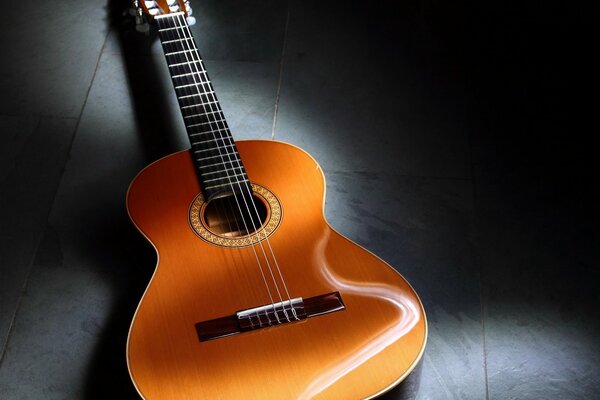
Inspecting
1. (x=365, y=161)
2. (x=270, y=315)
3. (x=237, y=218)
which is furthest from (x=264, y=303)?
(x=365, y=161)

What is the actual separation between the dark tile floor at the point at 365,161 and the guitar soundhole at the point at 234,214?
0.15 m

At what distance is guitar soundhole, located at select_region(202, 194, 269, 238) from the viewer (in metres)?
1.48

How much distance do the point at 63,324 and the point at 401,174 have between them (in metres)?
0.90

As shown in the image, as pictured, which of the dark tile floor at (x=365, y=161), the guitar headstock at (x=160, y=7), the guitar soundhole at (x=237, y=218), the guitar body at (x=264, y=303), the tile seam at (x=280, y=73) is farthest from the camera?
the tile seam at (x=280, y=73)

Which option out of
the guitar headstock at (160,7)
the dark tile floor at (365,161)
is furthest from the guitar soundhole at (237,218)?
the guitar headstock at (160,7)

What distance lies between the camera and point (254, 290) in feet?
4.40

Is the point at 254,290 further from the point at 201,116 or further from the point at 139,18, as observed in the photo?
the point at 139,18

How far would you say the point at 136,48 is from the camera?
206cm

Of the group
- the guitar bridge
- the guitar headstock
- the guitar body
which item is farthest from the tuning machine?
the guitar bridge

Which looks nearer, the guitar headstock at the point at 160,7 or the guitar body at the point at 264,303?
the guitar body at the point at 264,303

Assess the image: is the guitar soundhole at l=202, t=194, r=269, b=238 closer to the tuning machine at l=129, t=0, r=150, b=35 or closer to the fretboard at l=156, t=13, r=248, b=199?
the fretboard at l=156, t=13, r=248, b=199

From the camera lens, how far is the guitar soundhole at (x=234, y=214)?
148 centimetres

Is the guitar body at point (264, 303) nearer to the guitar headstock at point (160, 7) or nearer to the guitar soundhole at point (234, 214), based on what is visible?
the guitar soundhole at point (234, 214)

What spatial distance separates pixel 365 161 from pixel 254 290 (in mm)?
638
